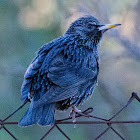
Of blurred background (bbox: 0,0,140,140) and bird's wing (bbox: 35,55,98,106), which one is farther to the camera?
blurred background (bbox: 0,0,140,140)

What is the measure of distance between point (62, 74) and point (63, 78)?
0.12 ft

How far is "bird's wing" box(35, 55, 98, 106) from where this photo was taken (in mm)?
2731

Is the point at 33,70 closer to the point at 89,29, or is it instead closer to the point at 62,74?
the point at 62,74

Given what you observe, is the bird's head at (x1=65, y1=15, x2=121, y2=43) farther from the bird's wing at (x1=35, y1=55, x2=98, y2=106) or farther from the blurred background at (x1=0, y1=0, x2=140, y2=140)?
the blurred background at (x1=0, y1=0, x2=140, y2=140)

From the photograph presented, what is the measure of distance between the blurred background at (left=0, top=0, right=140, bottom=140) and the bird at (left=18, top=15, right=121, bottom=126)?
1635 millimetres

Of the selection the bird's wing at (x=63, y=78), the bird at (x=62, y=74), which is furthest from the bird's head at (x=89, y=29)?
the bird's wing at (x=63, y=78)

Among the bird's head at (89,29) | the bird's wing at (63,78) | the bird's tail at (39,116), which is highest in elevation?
the bird's head at (89,29)

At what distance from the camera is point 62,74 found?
2.90 meters

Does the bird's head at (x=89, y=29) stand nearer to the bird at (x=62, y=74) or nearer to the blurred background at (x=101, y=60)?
the bird at (x=62, y=74)

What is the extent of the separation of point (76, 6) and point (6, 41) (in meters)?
1.10

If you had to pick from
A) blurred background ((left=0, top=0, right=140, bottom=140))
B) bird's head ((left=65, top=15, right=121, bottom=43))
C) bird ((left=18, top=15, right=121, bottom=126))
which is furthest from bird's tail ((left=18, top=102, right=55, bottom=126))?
blurred background ((left=0, top=0, right=140, bottom=140))

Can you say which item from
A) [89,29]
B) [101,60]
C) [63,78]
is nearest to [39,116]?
[63,78]

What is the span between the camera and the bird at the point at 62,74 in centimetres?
271

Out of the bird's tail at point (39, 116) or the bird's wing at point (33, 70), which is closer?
the bird's tail at point (39, 116)
